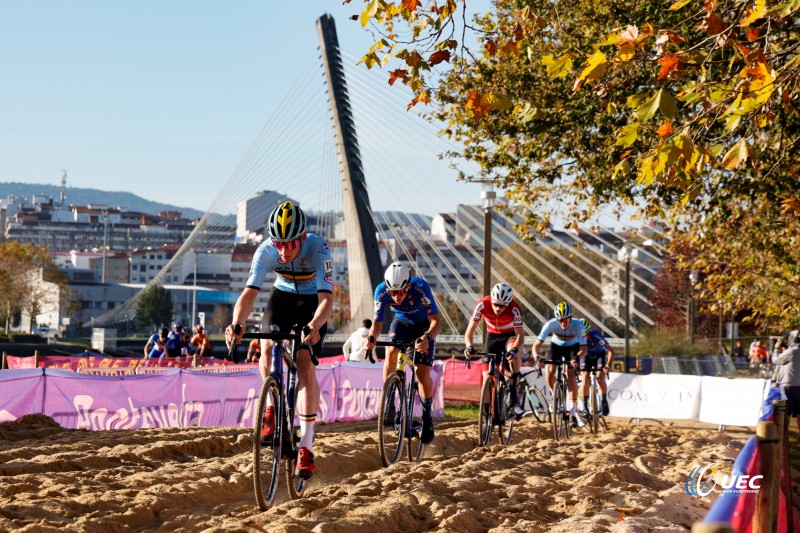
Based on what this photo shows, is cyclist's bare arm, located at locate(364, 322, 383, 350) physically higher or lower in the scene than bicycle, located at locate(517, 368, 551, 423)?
higher

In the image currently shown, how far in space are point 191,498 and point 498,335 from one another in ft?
20.0

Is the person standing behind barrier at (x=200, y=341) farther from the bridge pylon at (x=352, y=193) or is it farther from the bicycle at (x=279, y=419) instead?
the bicycle at (x=279, y=419)

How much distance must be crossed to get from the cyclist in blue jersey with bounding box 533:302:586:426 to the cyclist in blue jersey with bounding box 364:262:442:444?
454cm

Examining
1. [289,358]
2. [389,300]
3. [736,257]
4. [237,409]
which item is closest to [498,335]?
[389,300]

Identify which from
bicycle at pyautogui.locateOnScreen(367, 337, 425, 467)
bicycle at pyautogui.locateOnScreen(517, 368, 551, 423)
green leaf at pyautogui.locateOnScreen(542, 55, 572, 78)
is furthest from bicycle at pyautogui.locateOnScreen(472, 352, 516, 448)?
green leaf at pyautogui.locateOnScreen(542, 55, 572, 78)

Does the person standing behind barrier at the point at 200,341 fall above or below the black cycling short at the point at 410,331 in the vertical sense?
below

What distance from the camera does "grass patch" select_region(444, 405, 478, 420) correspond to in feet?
74.0

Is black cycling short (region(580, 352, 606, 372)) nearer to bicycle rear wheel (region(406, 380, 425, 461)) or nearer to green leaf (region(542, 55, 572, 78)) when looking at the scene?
bicycle rear wheel (region(406, 380, 425, 461))

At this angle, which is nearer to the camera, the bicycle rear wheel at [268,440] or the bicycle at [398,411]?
the bicycle rear wheel at [268,440]

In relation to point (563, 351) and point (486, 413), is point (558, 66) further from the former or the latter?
point (563, 351)

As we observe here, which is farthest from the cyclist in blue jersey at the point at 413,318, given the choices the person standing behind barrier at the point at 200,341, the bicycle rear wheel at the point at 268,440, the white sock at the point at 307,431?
the person standing behind barrier at the point at 200,341

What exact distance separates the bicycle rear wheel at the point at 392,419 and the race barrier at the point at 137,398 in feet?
17.3

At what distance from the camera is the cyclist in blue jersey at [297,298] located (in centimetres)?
753

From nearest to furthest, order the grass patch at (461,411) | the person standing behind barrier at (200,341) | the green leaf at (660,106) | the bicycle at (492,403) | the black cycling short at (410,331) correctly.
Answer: the green leaf at (660,106) → the black cycling short at (410,331) → the bicycle at (492,403) → the grass patch at (461,411) → the person standing behind barrier at (200,341)
